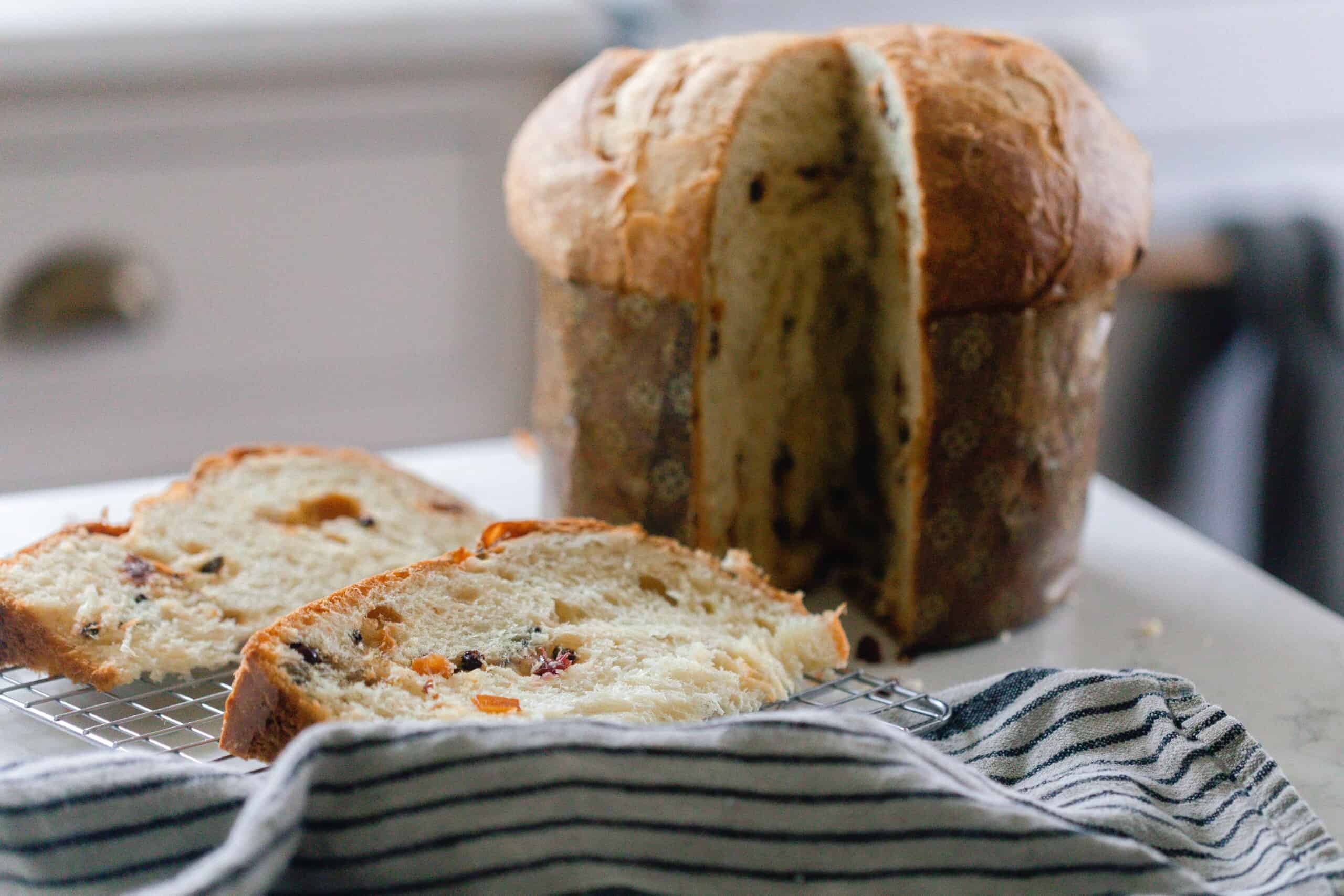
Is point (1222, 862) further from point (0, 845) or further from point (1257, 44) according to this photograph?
point (1257, 44)

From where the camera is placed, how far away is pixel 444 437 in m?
4.11

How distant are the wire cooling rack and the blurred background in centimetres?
185

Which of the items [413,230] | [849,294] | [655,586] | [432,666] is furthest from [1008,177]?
[413,230]

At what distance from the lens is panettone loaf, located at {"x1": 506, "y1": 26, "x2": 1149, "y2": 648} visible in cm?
174

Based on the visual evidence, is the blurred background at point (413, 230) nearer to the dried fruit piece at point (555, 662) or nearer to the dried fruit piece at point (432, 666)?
the dried fruit piece at point (555, 662)

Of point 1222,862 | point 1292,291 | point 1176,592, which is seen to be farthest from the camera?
point 1292,291

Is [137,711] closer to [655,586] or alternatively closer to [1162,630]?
[655,586]

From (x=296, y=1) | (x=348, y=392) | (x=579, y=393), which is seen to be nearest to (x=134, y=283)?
(x=348, y=392)

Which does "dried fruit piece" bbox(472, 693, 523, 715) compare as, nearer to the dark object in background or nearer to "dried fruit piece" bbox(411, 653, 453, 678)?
"dried fruit piece" bbox(411, 653, 453, 678)

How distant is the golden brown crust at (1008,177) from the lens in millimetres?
1701

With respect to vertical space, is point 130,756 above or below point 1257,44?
below

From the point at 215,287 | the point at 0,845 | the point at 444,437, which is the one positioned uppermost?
the point at 0,845

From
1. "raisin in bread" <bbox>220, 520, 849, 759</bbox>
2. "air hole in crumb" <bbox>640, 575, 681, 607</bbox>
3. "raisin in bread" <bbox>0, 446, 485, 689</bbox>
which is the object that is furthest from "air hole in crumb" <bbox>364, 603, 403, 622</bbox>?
"air hole in crumb" <bbox>640, 575, 681, 607</bbox>

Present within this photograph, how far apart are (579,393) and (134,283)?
216cm
